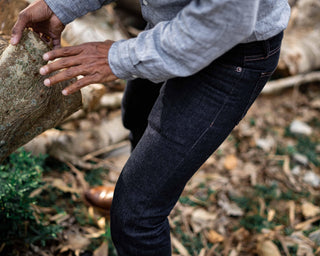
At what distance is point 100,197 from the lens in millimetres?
2115

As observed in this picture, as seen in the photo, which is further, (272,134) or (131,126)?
(272,134)

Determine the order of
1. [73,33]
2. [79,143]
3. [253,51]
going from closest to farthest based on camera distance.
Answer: [253,51] → [79,143] → [73,33]

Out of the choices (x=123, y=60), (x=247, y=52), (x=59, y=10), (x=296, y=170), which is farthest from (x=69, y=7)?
(x=296, y=170)

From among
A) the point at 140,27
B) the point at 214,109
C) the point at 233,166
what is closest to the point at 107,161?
the point at 233,166

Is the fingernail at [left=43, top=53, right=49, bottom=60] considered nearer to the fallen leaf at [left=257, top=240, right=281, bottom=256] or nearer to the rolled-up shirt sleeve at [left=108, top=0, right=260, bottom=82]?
the rolled-up shirt sleeve at [left=108, top=0, right=260, bottom=82]

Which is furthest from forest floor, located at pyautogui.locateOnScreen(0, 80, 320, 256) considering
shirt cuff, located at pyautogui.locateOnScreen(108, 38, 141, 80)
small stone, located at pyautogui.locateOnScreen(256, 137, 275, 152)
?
shirt cuff, located at pyautogui.locateOnScreen(108, 38, 141, 80)

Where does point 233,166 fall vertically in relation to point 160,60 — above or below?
below

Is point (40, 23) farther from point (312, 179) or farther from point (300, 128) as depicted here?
point (300, 128)

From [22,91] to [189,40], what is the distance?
2.48 feet

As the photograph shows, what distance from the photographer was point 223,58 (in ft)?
3.69

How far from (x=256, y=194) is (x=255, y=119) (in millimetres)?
1168

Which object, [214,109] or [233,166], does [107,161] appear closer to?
[233,166]

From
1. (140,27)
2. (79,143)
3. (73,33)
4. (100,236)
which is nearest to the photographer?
(100,236)

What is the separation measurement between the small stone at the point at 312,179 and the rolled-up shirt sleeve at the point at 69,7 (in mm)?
2528
